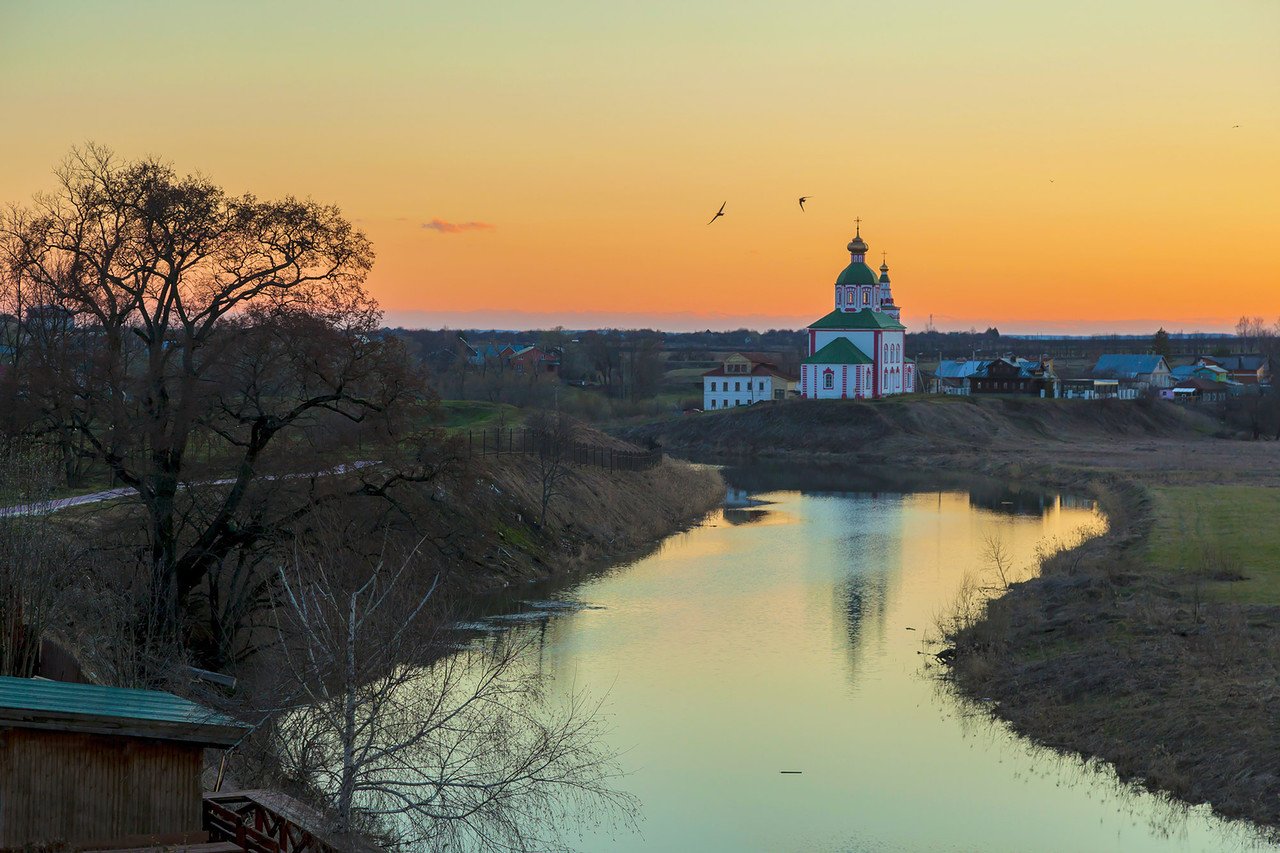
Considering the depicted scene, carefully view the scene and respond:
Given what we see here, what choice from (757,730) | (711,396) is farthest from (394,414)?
(711,396)

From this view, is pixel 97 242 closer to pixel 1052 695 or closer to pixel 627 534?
pixel 1052 695

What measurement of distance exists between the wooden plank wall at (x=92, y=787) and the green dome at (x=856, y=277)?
9387 cm

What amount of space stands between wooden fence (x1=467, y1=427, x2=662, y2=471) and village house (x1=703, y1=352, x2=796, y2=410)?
164 ft

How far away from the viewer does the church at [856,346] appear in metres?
101

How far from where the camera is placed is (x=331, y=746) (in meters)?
16.7

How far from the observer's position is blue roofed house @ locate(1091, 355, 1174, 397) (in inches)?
5281

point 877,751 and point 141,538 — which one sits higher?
point 141,538

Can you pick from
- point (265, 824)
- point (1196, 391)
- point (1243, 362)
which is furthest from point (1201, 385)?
point (265, 824)

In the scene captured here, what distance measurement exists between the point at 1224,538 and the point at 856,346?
2590 inches

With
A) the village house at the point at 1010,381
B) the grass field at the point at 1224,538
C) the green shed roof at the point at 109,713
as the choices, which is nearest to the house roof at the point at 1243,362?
the village house at the point at 1010,381

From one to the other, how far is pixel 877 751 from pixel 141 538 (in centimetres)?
1330

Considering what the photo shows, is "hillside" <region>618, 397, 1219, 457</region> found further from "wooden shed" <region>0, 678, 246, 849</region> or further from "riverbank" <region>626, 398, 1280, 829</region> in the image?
"wooden shed" <region>0, 678, 246, 849</region>

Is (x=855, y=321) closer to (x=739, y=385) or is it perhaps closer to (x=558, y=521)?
(x=739, y=385)

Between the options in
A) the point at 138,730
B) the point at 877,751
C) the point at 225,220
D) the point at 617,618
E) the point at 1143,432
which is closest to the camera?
the point at 138,730
